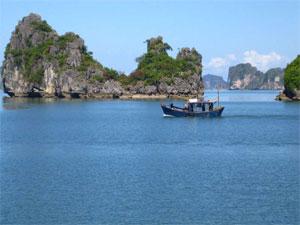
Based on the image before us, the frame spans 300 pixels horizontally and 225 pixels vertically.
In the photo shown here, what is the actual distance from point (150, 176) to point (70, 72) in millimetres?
127442

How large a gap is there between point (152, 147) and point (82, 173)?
14865mm

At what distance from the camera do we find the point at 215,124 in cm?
7906

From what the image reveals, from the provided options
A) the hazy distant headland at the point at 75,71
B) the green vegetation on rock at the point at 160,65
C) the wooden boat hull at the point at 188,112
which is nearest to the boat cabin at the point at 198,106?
the wooden boat hull at the point at 188,112

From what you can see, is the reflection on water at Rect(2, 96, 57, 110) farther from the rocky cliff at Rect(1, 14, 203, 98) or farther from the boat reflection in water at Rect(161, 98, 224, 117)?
the boat reflection in water at Rect(161, 98, 224, 117)

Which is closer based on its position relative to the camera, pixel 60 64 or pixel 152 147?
pixel 152 147

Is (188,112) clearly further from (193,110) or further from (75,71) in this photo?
(75,71)

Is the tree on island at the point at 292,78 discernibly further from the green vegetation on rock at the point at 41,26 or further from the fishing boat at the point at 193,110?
the green vegetation on rock at the point at 41,26

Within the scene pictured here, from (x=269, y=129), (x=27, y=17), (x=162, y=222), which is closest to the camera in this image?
(x=162, y=222)

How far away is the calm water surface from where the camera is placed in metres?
29.6

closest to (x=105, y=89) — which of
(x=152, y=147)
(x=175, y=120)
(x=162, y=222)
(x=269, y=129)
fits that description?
(x=175, y=120)

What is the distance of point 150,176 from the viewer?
38594 mm

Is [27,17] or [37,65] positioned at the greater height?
[27,17]

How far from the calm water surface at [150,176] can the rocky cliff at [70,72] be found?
95.4m

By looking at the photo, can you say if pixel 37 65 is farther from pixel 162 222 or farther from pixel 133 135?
pixel 162 222
